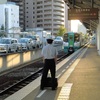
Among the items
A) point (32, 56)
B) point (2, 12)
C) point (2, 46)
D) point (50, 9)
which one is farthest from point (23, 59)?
point (50, 9)

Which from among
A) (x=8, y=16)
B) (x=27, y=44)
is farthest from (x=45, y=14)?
(x=27, y=44)

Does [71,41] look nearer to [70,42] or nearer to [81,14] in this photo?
[70,42]

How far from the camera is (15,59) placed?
75.7 feet

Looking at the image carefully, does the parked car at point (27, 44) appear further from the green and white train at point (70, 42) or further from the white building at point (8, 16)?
the white building at point (8, 16)

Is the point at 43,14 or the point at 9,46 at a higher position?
the point at 43,14

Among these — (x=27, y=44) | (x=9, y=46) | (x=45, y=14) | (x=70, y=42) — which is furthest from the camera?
(x=45, y=14)

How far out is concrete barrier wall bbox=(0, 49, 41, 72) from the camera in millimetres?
19686

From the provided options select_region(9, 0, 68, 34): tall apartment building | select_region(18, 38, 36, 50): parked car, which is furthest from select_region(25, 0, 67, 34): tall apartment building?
select_region(18, 38, 36, 50): parked car

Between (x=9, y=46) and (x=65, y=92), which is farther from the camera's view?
(x=9, y=46)

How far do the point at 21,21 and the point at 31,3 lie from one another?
11803 millimetres

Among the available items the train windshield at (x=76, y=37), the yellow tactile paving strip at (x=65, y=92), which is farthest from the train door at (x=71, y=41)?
the yellow tactile paving strip at (x=65, y=92)

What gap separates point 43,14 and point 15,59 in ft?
507

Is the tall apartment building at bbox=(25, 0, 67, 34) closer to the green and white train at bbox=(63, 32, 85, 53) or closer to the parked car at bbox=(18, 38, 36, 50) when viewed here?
the parked car at bbox=(18, 38, 36, 50)

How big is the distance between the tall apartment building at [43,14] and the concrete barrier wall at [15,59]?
14173 centimetres
